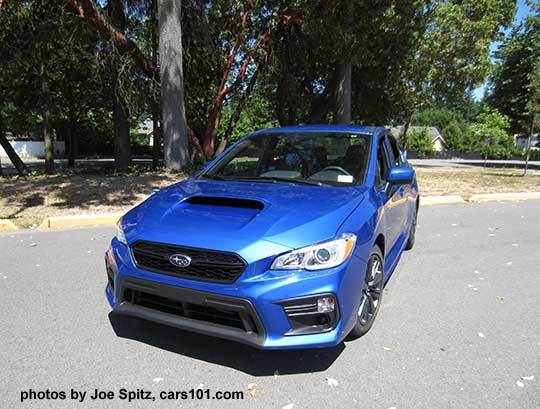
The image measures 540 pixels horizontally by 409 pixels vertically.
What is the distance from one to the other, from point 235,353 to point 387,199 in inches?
74.1

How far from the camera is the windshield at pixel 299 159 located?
3.59 metres

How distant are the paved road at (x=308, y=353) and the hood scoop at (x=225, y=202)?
103 centimetres

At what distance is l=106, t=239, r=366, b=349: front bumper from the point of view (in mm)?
2336

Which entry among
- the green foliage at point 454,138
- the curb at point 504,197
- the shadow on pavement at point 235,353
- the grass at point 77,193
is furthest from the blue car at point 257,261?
the green foliage at point 454,138

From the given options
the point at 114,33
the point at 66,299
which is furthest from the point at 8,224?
the point at 114,33

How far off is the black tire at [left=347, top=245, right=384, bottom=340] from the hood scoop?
3.08ft

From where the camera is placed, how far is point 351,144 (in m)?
3.95

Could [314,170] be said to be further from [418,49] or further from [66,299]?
[418,49]

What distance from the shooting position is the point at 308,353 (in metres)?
2.88

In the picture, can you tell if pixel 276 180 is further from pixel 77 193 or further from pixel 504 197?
pixel 504 197

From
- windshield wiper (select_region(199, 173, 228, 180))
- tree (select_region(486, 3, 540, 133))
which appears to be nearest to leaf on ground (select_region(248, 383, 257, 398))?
windshield wiper (select_region(199, 173, 228, 180))

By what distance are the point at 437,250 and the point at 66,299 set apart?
4.70 m

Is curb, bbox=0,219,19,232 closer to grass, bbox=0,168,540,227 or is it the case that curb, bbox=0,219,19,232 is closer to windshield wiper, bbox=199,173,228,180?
grass, bbox=0,168,540,227

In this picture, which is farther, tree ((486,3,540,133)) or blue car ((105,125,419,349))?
tree ((486,3,540,133))
